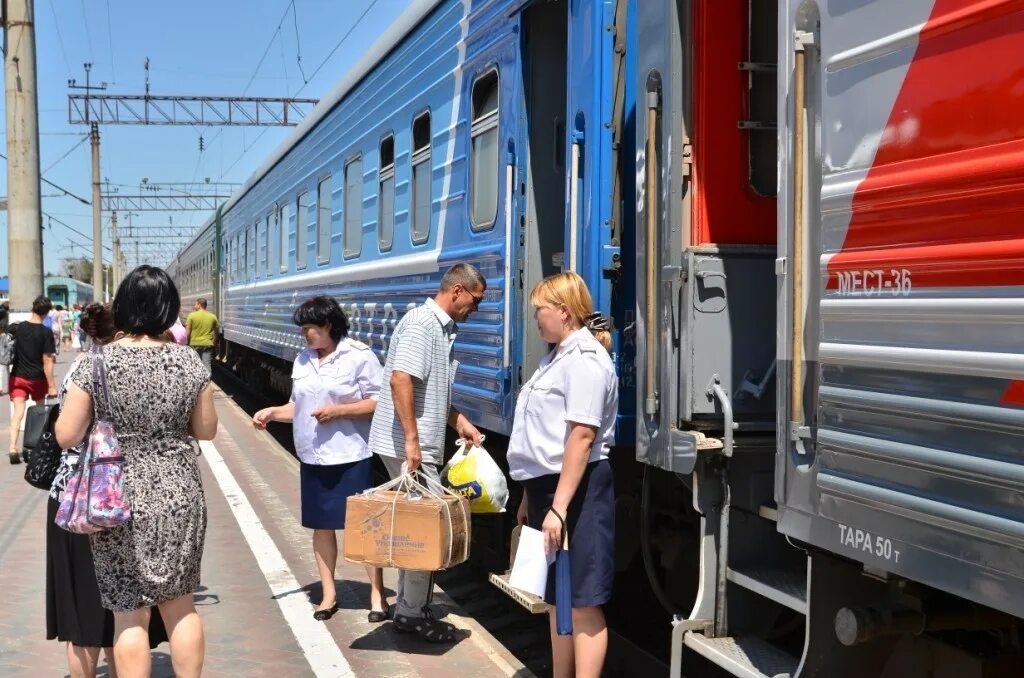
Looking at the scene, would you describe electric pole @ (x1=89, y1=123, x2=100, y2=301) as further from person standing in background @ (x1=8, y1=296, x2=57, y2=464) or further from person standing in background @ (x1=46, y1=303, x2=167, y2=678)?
person standing in background @ (x1=46, y1=303, x2=167, y2=678)

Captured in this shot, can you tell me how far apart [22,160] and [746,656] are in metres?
13.8

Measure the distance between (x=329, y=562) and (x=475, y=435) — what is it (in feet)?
4.11

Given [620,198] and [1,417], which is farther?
[1,417]

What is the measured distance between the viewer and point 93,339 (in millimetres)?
4828

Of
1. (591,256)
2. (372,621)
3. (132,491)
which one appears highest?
(591,256)

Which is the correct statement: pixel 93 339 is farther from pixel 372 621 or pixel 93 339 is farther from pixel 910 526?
pixel 910 526

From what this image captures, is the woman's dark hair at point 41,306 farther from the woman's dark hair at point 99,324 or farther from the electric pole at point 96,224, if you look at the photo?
the electric pole at point 96,224

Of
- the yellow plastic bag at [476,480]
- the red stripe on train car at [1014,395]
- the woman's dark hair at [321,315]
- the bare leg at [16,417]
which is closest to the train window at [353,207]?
the woman's dark hair at [321,315]

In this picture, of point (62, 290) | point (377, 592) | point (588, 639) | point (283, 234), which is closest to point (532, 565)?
point (588, 639)

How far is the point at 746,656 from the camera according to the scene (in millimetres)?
3795

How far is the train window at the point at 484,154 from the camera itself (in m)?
6.35

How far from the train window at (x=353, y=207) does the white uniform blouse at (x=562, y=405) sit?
5.31 m

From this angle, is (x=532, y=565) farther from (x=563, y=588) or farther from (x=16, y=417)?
(x=16, y=417)

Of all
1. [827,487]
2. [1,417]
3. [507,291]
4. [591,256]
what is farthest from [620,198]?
[1,417]
